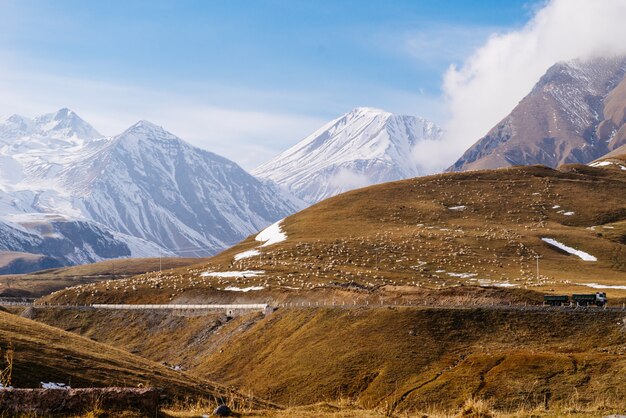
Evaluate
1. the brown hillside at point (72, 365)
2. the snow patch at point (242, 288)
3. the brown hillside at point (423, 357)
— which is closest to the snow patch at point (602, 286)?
the brown hillside at point (423, 357)

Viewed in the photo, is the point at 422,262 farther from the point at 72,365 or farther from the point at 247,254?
the point at 72,365

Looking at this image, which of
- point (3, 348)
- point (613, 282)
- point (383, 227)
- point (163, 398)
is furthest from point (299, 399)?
point (383, 227)

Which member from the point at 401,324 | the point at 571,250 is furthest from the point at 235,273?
the point at 571,250

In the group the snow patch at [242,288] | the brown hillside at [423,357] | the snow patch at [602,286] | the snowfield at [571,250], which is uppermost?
the snowfield at [571,250]

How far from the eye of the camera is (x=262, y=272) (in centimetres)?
15400

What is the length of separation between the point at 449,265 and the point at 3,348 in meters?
122

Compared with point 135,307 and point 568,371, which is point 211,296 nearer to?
point 135,307

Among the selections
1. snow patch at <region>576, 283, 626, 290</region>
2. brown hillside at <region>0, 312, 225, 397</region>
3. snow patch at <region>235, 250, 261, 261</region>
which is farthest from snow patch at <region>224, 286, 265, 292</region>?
brown hillside at <region>0, 312, 225, 397</region>

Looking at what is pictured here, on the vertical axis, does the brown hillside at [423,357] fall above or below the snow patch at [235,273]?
below

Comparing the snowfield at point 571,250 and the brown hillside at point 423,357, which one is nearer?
the brown hillside at point 423,357

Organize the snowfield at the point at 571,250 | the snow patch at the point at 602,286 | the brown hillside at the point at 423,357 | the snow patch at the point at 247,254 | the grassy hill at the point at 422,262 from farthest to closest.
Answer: the snow patch at the point at 247,254 → the snowfield at the point at 571,250 → the grassy hill at the point at 422,262 → the snow patch at the point at 602,286 → the brown hillside at the point at 423,357

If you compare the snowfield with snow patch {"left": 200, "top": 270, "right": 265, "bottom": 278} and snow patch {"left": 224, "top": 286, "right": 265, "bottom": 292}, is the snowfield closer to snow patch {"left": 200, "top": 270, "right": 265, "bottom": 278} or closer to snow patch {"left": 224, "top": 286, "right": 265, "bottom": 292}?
snow patch {"left": 200, "top": 270, "right": 265, "bottom": 278}

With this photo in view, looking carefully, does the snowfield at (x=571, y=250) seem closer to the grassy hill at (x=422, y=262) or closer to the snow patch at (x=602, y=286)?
the grassy hill at (x=422, y=262)

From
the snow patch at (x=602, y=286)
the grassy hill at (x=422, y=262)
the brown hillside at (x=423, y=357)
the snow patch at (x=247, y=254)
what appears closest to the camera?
the brown hillside at (x=423, y=357)
